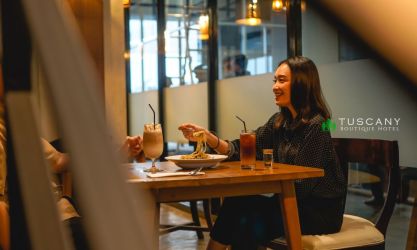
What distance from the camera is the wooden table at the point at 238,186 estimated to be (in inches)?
64.1

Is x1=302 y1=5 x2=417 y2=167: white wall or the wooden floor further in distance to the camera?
the wooden floor

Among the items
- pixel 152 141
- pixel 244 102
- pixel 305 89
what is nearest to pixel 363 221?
pixel 305 89

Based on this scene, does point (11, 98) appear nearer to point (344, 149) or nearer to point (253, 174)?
point (253, 174)

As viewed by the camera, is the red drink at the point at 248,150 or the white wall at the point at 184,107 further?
the white wall at the point at 184,107

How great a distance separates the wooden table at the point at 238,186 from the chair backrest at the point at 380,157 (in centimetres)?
40

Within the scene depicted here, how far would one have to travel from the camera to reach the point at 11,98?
0.45 m

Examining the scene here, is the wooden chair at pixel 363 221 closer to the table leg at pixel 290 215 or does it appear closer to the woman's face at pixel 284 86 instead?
the table leg at pixel 290 215

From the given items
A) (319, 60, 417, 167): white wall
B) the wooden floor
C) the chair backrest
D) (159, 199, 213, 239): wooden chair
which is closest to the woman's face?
the chair backrest

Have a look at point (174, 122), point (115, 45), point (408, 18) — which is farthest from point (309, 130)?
point (174, 122)

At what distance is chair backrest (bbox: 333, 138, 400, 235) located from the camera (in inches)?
79.1

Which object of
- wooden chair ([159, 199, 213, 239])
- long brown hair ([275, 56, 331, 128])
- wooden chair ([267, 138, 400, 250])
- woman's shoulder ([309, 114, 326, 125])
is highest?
long brown hair ([275, 56, 331, 128])

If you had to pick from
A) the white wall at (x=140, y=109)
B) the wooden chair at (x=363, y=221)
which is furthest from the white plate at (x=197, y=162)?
the white wall at (x=140, y=109)

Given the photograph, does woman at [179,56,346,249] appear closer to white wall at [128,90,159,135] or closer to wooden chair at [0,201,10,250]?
wooden chair at [0,201,10,250]

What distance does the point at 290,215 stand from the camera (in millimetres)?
1836
